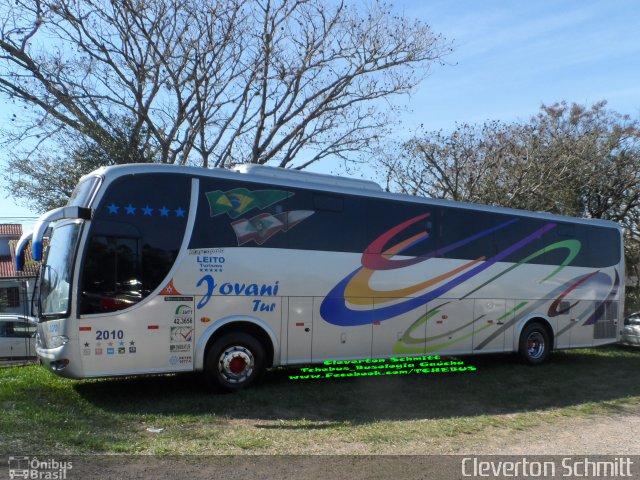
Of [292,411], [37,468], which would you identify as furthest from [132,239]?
[37,468]

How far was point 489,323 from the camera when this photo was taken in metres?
12.6

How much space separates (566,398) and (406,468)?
205 inches

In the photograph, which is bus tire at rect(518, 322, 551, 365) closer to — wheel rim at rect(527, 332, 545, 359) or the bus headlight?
wheel rim at rect(527, 332, 545, 359)

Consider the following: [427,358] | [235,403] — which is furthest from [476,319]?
[235,403]

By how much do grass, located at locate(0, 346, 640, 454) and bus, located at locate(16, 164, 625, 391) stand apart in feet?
1.85

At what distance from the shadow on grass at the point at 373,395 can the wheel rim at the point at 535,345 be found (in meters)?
0.76

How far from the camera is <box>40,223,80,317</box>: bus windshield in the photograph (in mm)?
8141

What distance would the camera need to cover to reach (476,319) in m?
12.4

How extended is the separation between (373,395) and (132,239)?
4526 millimetres

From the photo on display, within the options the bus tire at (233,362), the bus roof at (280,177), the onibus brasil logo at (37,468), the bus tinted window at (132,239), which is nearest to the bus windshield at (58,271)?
the bus tinted window at (132,239)

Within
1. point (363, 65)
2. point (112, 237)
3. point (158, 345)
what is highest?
point (363, 65)

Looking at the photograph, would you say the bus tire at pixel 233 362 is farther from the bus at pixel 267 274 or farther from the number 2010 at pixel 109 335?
the number 2010 at pixel 109 335

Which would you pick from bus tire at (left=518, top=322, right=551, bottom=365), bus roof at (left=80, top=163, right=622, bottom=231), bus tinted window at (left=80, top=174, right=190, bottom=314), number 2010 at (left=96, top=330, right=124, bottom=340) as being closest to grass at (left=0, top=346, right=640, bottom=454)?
number 2010 at (left=96, top=330, right=124, bottom=340)

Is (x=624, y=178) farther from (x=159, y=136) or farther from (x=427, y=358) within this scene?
(x=159, y=136)
